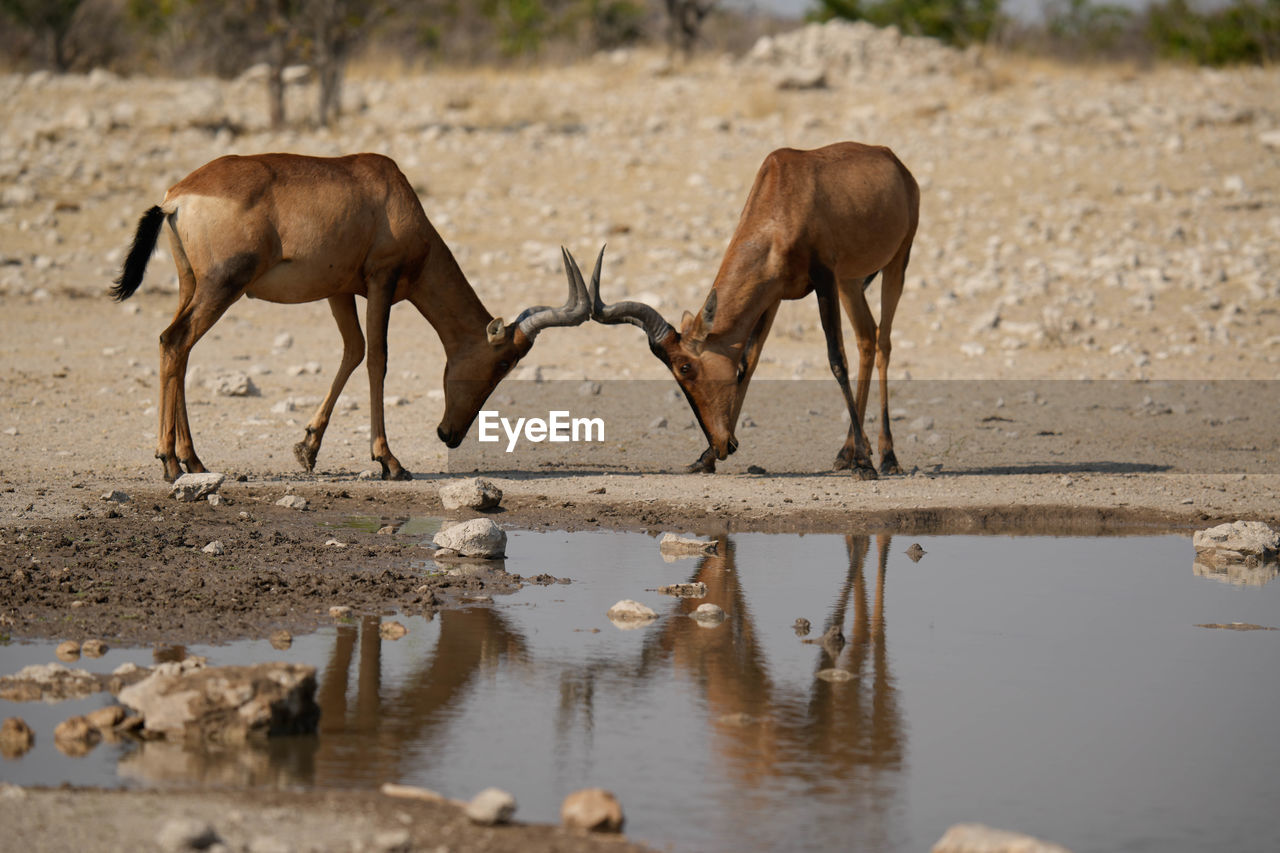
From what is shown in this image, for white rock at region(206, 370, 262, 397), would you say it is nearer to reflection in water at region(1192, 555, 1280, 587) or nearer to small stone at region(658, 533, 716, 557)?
small stone at region(658, 533, 716, 557)

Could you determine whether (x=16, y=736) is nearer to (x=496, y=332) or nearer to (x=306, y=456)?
(x=306, y=456)

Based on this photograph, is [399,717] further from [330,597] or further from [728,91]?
[728,91]

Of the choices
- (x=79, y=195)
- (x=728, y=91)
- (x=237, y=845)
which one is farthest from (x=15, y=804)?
(x=728, y=91)

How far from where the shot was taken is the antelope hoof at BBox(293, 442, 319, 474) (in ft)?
32.7

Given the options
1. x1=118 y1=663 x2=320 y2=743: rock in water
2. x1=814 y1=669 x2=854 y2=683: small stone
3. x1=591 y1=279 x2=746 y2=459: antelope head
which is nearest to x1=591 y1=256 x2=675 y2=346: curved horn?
x1=591 y1=279 x2=746 y2=459: antelope head

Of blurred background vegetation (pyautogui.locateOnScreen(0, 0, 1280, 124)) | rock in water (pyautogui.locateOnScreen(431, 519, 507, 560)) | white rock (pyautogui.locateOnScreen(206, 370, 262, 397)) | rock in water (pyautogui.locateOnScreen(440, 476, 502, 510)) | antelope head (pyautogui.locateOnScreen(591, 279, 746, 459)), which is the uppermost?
blurred background vegetation (pyautogui.locateOnScreen(0, 0, 1280, 124))

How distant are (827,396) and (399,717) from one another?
28.1 feet

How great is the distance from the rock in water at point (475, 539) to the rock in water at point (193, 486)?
5.21 feet

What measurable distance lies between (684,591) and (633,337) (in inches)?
341

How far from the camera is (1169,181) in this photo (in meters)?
20.6

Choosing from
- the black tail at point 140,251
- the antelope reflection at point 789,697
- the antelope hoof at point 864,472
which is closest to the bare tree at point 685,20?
the antelope hoof at point 864,472

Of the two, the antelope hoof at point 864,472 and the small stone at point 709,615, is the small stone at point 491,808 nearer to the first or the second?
the small stone at point 709,615

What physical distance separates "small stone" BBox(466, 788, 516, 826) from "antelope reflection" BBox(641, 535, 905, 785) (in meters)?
0.83

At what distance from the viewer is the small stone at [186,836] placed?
3.96 m
